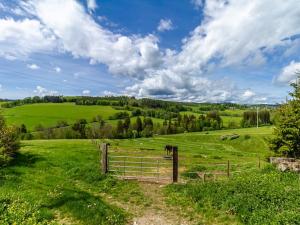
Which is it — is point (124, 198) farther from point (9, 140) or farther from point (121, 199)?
point (9, 140)

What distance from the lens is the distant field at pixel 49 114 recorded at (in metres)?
120

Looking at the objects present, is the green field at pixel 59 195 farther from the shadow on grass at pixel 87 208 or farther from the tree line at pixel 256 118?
the tree line at pixel 256 118

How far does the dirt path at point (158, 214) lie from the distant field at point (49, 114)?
10839cm

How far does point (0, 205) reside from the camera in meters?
12.7

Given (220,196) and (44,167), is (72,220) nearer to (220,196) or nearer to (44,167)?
(220,196)

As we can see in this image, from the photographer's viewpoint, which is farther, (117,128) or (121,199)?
(117,128)

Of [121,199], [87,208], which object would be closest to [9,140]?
[121,199]

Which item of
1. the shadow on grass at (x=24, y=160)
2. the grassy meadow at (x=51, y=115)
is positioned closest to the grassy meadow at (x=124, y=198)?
the shadow on grass at (x=24, y=160)

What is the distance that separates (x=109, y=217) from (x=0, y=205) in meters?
4.98

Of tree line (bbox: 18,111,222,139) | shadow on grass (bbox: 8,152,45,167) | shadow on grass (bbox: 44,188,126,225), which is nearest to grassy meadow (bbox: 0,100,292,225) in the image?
shadow on grass (bbox: 44,188,126,225)

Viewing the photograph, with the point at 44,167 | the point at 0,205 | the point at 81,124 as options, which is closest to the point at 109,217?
the point at 0,205

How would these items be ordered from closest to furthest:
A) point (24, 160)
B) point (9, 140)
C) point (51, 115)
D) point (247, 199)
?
1. point (247, 199)
2. point (24, 160)
3. point (9, 140)
4. point (51, 115)

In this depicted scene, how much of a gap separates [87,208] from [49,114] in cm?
12990

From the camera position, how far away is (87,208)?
1330 centimetres
